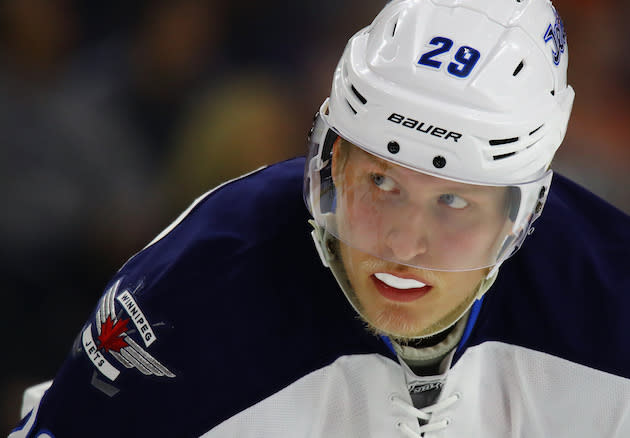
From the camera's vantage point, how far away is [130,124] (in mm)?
2910

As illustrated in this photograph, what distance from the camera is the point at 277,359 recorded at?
1.70 m

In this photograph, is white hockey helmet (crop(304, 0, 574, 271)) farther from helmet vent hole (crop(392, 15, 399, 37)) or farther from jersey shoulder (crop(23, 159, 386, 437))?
jersey shoulder (crop(23, 159, 386, 437))

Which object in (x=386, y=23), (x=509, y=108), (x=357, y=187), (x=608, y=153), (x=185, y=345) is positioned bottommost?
(x=608, y=153)

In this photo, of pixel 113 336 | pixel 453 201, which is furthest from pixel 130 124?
pixel 453 201

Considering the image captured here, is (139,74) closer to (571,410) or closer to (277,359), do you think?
(277,359)

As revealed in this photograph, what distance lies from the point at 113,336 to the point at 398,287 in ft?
1.67

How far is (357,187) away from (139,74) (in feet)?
5.06

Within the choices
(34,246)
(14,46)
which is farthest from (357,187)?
(14,46)

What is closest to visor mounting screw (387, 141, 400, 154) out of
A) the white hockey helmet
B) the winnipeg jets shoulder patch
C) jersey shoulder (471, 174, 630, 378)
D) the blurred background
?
the white hockey helmet

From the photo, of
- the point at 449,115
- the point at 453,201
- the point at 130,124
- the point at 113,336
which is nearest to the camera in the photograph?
the point at 449,115

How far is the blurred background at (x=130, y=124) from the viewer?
108 inches

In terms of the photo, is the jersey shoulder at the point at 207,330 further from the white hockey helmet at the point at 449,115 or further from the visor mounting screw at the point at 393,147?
the visor mounting screw at the point at 393,147

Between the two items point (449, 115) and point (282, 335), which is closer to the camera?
point (449, 115)

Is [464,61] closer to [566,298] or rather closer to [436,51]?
[436,51]
